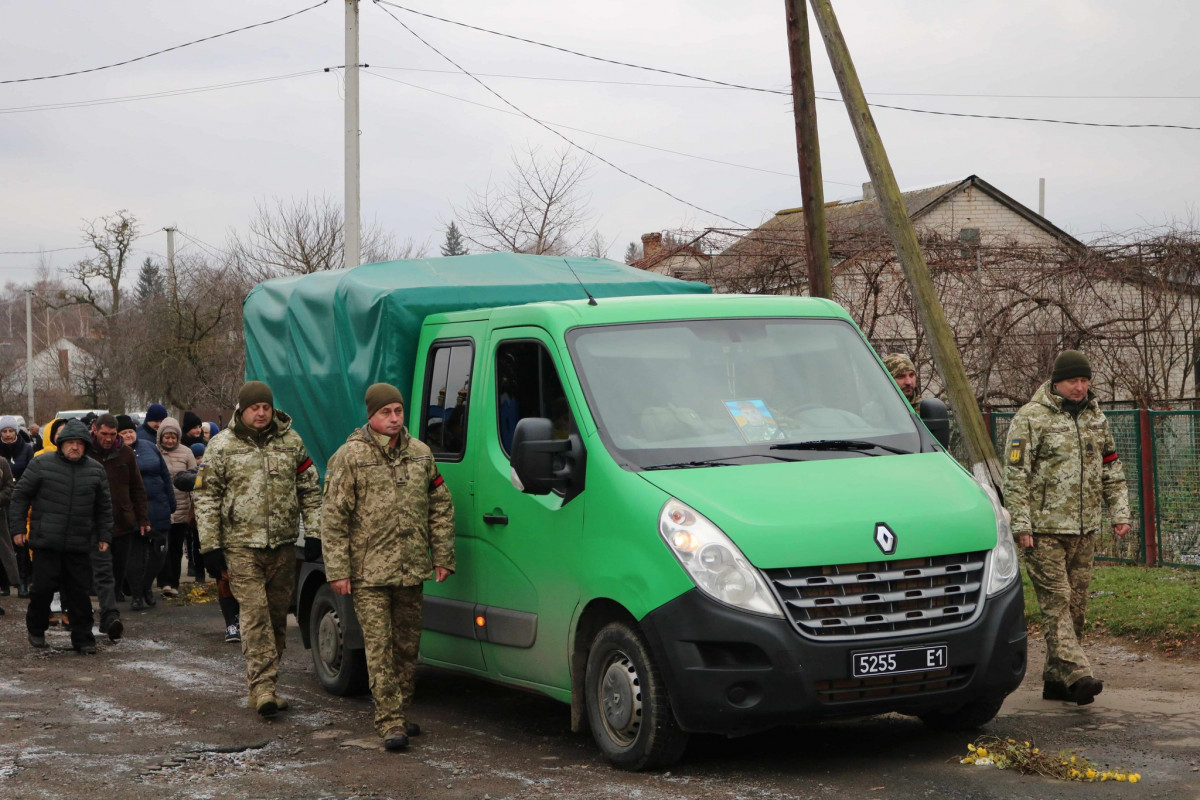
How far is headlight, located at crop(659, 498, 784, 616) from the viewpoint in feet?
18.8

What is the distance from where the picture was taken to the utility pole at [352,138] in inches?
715

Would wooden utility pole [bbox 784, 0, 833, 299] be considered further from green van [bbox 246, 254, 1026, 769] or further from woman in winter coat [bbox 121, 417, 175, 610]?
woman in winter coat [bbox 121, 417, 175, 610]

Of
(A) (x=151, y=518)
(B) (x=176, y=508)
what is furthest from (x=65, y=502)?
(B) (x=176, y=508)

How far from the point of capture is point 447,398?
25.0 feet

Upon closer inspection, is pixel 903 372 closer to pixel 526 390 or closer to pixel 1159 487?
pixel 526 390

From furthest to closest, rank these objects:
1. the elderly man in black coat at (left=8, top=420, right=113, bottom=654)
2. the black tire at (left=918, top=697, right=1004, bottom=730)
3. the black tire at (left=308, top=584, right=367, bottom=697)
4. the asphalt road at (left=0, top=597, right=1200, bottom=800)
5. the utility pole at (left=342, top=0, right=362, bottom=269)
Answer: the utility pole at (left=342, top=0, right=362, bottom=269) < the elderly man in black coat at (left=8, top=420, right=113, bottom=654) < the black tire at (left=308, top=584, right=367, bottom=697) < the black tire at (left=918, top=697, right=1004, bottom=730) < the asphalt road at (left=0, top=597, right=1200, bottom=800)

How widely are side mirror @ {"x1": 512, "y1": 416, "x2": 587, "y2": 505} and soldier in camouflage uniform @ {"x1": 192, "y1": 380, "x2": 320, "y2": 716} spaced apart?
224 cm

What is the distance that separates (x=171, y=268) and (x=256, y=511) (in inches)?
1667

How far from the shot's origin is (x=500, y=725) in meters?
7.62

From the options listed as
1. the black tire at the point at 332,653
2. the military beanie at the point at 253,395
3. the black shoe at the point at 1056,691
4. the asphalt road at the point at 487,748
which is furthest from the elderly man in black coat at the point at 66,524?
the black shoe at the point at 1056,691

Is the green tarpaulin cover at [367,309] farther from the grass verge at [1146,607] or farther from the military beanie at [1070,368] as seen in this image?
the grass verge at [1146,607]

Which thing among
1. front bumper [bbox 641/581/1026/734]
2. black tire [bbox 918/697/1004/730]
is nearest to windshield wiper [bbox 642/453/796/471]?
front bumper [bbox 641/581/1026/734]

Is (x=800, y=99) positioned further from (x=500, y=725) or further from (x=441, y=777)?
(x=441, y=777)

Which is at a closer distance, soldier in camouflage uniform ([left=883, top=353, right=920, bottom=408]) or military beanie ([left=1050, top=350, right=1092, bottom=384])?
military beanie ([left=1050, top=350, right=1092, bottom=384])
